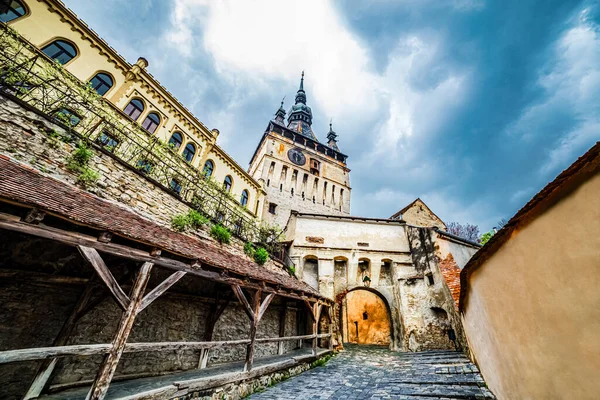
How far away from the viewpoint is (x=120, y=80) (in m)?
12.3

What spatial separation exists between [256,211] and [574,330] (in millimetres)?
19043

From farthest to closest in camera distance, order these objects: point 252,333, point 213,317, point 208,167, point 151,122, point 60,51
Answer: point 208,167, point 151,122, point 60,51, point 213,317, point 252,333

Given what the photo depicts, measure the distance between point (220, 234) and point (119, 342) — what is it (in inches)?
226

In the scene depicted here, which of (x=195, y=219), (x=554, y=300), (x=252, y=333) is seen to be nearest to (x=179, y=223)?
(x=195, y=219)

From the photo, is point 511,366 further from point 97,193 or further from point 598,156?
point 97,193

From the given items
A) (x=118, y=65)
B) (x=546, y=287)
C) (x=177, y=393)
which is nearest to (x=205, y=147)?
(x=118, y=65)

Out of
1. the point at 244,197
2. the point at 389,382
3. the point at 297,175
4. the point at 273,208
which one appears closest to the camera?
the point at 389,382

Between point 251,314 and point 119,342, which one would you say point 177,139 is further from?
point 119,342

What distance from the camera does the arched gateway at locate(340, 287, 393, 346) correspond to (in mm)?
16750

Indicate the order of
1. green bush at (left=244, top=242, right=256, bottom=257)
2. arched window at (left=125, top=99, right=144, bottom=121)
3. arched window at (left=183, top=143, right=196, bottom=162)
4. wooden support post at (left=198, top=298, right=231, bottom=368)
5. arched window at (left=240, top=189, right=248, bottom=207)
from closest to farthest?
wooden support post at (left=198, top=298, right=231, bottom=368), green bush at (left=244, top=242, right=256, bottom=257), arched window at (left=125, top=99, right=144, bottom=121), arched window at (left=183, top=143, right=196, bottom=162), arched window at (left=240, top=189, right=248, bottom=207)

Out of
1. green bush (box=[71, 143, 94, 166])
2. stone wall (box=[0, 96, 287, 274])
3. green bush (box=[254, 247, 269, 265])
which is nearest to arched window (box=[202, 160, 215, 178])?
stone wall (box=[0, 96, 287, 274])

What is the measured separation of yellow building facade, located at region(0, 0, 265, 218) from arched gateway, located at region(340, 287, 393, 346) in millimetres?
12663

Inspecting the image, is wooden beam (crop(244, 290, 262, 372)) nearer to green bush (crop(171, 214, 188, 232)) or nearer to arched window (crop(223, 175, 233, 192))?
green bush (crop(171, 214, 188, 232))

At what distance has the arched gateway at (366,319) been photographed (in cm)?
1675
